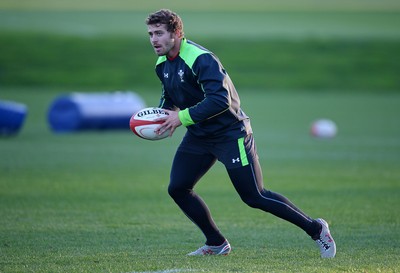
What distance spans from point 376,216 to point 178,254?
3.41 m

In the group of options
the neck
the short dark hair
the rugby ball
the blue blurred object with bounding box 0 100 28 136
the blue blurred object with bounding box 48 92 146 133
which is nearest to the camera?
the short dark hair

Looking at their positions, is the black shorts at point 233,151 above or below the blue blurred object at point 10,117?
above

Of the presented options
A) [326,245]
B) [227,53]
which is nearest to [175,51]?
[326,245]

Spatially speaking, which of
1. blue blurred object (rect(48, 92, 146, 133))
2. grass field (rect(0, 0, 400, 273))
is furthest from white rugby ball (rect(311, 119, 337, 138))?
blue blurred object (rect(48, 92, 146, 133))

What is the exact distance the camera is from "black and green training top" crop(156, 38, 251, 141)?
8156 millimetres

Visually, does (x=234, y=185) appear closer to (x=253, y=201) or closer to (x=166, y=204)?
(x=253, y=201)

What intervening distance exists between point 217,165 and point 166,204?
4.95 metres

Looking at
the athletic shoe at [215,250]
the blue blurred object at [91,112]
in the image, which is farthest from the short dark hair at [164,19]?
the blue blurred object at [91,112]

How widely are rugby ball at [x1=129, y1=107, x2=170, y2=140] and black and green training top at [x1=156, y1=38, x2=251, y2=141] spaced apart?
0.22 meters

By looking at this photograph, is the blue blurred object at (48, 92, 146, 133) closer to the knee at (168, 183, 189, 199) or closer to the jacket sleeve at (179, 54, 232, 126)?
the knee at (168, 183, 189, 199)

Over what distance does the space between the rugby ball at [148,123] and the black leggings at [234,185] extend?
1.08 feet

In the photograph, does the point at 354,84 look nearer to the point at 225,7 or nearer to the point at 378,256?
the point at 378,256

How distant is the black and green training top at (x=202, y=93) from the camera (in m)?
8.16

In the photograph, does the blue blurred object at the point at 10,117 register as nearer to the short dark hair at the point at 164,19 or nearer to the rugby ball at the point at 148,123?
the rugby ball at the point at 148,123
